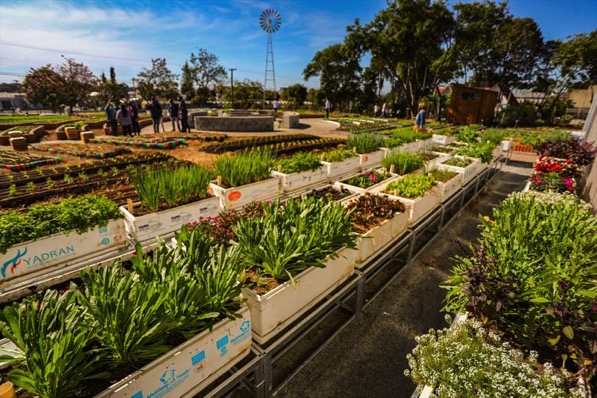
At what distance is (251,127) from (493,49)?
25.3m

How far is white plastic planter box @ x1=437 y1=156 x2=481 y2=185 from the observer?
251 inches

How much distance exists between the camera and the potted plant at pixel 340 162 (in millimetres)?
6898

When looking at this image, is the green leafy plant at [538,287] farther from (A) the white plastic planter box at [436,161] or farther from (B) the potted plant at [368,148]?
(B) the potted plant at [368,148]

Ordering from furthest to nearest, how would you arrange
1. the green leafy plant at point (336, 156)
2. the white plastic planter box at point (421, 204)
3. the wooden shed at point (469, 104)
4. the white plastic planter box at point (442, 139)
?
1. the wooden shed at point (469, 104)
2. the white plastic planter box at point (442, 139)
3. the green leafy plant at point (336, 156)
4. the white plastic planter box at point (421, 204)

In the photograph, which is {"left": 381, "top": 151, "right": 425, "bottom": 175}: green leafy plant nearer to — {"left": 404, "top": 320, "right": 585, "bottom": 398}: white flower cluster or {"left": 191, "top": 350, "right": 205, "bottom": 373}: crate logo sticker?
{"left": 404, "top": 320, "right": 585, "bottom": 398}: white flower cluster

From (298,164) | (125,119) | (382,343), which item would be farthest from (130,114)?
(382,343)

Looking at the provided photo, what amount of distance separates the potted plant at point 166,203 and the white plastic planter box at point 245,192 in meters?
0.19

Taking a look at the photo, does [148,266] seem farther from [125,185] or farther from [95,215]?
[125,185]

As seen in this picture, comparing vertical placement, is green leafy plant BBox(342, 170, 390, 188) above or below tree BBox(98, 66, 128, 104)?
below

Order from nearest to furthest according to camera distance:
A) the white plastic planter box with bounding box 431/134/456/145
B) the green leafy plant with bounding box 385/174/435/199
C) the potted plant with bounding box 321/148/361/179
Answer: the green leafy plant with bounding box 385/174/435/199, the potted plant with bounding box 321/148/361/179, the white plastic planter box with bounding box 431/134/456/145

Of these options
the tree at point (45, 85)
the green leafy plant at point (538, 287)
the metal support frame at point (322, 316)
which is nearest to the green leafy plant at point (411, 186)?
the metal support frame at point (322, 316)

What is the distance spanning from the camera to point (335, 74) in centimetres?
3403

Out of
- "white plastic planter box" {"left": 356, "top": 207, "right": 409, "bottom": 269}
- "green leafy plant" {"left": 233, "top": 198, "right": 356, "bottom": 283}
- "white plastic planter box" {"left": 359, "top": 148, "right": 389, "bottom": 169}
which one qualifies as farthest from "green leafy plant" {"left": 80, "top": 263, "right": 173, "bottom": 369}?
"white plastic planter box" {"left": 359, "top": 148, "right": 389, "bottom": 169}

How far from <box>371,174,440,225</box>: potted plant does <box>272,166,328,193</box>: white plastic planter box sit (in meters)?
1.73
